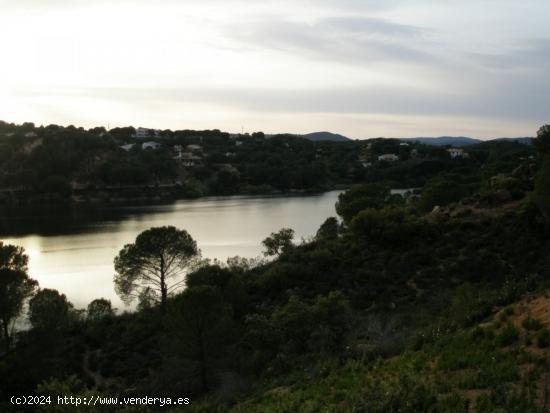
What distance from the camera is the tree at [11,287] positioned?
57.6 feet

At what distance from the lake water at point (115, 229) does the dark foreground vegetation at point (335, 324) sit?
24.0ft

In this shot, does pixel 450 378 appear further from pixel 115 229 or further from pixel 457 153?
pixel 457 153

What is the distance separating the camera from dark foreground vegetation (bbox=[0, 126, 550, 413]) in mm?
7687

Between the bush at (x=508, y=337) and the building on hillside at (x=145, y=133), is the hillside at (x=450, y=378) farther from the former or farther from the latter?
the building on hillside at (x=145, y=133)

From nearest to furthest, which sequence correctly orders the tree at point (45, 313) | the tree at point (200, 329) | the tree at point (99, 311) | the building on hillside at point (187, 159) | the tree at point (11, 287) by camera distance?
the tree at point (200, 329)
the tree at point (45, 313)
the tree at point (11, 287)
the tree at point (99, 311)
the building on hillside at point (187, 159)

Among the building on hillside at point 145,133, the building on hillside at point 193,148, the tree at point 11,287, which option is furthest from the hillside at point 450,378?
the building on hillside at point 145,133

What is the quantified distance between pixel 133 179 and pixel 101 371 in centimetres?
7054

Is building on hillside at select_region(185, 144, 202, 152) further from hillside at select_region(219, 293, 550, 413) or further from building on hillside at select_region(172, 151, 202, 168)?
hillside at select_region(219, 293, 550, 413)

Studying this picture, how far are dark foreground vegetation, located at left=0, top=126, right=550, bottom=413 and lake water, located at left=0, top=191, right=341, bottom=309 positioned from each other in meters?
7.30

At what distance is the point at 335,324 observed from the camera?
14.2 m

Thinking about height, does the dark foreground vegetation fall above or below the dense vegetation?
below

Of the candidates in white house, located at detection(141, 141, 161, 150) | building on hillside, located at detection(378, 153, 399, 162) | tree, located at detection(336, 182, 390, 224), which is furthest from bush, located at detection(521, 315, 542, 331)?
white house, located at detection(141, 141, 161, 150)

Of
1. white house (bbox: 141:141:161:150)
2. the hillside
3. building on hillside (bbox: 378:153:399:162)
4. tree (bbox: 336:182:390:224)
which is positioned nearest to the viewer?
the hillside

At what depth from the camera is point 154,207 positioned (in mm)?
70688
